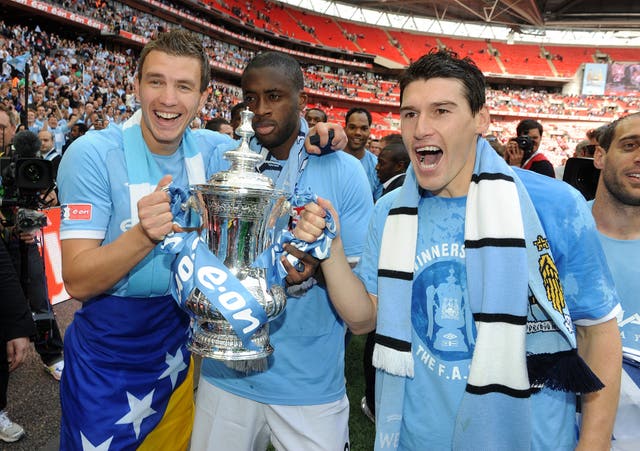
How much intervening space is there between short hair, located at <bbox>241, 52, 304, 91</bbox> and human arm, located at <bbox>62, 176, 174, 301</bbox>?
35.3 inches

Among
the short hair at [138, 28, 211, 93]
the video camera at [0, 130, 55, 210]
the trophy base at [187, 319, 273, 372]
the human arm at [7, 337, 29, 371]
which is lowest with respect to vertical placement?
the human arm at [7, 337, 29, 371]

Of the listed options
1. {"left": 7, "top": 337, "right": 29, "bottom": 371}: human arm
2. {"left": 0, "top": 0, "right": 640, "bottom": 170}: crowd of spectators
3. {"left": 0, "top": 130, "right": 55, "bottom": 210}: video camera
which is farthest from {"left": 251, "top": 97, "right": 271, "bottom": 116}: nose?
{"left": 0, "top": 0, "right": 640, "bottom": 170}: crowd of spectators

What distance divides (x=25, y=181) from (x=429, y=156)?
9.49ft

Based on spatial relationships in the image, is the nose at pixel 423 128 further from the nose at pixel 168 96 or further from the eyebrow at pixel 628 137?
the eyebrow at pixel 628 137

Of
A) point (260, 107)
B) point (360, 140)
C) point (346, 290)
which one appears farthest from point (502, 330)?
point (360, 140)

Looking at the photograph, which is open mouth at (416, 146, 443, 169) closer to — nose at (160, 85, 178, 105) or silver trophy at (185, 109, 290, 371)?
silver trophy at (185, 109, 290, 371)

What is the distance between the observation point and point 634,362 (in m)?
1.92

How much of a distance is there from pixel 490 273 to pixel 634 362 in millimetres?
973

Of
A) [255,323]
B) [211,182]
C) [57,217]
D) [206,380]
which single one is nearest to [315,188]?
[211,182]

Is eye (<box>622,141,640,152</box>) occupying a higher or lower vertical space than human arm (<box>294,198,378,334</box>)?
higher

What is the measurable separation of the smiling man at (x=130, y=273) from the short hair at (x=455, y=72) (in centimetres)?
Result: 86

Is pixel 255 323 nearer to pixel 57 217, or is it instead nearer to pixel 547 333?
Result: pixel 547 333

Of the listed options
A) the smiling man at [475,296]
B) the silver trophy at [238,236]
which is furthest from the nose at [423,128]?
the silver trophy at [238,236]

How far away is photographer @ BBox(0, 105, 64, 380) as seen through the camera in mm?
3566
